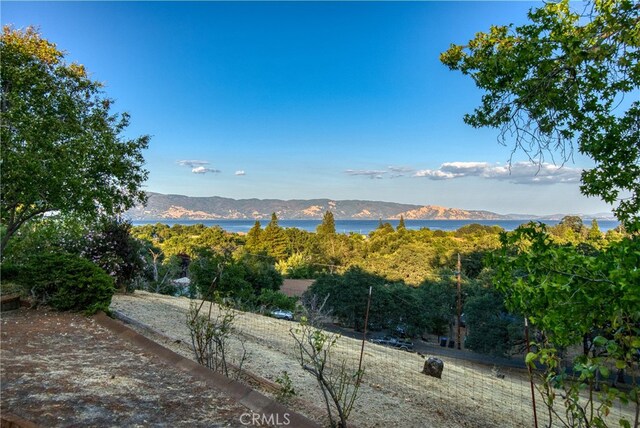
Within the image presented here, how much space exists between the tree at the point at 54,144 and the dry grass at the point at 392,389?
8.03 feet

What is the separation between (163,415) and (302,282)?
3306cm

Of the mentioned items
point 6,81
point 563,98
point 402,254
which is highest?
point 6,81

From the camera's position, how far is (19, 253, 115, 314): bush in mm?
6211

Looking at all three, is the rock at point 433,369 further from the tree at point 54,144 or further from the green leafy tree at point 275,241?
the green leafy tree at point 275,241

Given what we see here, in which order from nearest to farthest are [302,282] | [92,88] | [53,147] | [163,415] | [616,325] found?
[616,325]
[163,415]
[53,147]
[92,88]
[302,282]

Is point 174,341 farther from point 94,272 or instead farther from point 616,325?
point 616,325

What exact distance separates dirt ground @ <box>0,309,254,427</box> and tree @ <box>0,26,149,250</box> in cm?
222

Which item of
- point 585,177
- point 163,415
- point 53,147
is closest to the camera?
point 163,415

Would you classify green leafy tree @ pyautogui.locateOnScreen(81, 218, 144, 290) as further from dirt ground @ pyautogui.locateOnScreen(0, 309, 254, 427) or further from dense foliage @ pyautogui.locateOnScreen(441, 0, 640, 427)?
dense foliage @ pyautogui.locateOnScreen(441, 0, 640, 427)

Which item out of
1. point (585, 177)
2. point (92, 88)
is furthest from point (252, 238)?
point (585, 177)

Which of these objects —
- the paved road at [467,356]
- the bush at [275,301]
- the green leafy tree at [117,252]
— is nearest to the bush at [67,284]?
the green leafy tree at [117,252]

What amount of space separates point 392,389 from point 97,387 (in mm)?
3541

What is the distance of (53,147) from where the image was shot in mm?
6309

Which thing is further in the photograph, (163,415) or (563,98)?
(563,98)
